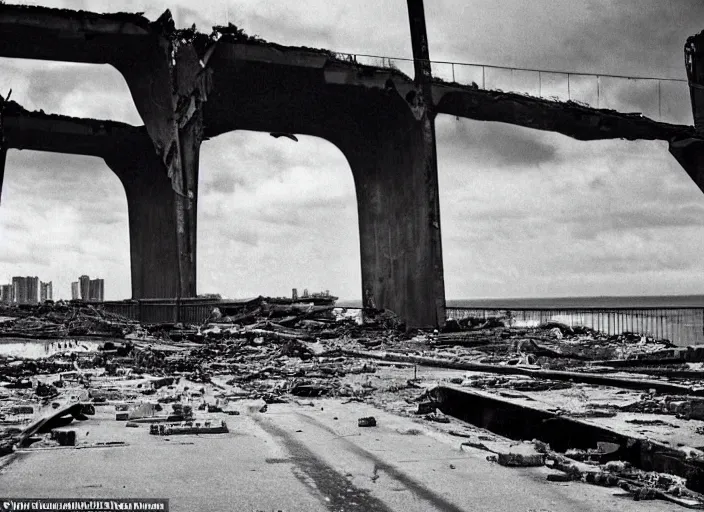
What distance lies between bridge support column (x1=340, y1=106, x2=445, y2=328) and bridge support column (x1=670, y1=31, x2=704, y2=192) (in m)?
10.2

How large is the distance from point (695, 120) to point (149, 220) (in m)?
20.8

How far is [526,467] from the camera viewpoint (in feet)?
15.0

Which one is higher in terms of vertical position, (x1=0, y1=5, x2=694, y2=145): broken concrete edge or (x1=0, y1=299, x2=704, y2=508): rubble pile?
(x1=0, y1=5, x2=694, y2=145): broken concrete edge

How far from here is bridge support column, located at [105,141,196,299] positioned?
27391mm

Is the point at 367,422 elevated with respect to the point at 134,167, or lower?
lower

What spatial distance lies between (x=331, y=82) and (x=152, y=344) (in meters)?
9.51

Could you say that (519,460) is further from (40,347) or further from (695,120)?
(695,120)

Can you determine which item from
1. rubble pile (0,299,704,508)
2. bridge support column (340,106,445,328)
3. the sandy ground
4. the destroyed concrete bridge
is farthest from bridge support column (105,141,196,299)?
the sandy ground

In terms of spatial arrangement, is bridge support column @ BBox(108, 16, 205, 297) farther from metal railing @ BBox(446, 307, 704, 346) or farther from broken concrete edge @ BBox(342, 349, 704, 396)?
broken concrete edge @ BBox(342, 349, 704, 396)

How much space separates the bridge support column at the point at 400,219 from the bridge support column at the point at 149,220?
707 cm

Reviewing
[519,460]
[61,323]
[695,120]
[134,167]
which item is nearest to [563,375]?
[519,460]

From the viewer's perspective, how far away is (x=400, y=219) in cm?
2367

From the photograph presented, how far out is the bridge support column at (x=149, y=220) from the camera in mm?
27391

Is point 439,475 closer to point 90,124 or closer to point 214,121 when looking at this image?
point 214,121
